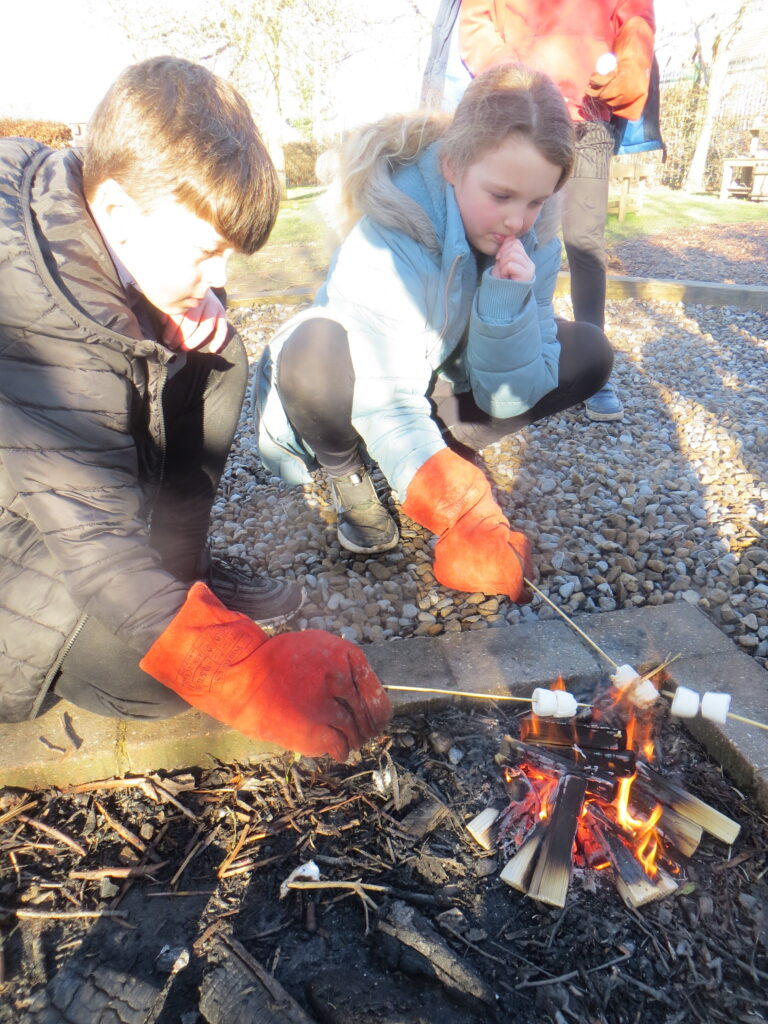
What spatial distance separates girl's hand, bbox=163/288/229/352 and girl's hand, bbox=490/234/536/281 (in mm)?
875

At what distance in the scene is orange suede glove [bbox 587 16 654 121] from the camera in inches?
117

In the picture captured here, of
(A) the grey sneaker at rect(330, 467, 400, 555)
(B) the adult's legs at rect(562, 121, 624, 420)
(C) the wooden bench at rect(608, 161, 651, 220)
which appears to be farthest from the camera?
(C) the wooden bench at rect(608, 161, 651, 220)

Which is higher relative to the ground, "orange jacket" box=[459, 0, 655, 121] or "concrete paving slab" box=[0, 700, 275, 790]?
"orange jacket" box=[459, 0, 655, 121]

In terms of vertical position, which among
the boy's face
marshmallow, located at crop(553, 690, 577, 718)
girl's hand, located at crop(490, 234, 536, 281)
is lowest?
marshmallow, located at crop(553, 690, 577, 718)

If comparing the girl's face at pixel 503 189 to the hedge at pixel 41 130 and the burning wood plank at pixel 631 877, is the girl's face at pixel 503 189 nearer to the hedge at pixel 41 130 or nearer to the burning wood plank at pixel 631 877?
the burning wood plank at pixel 631 877

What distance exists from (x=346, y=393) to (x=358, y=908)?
157 centimetres

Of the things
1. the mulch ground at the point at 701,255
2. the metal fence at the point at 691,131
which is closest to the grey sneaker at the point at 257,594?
the mulch ground at the point at 701,255

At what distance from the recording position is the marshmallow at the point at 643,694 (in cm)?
173

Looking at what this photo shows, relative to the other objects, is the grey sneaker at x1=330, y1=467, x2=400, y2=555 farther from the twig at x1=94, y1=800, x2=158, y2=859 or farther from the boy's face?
the twig at x1=94, y1=800, x2=158, y2=859

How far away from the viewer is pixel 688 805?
5.08 feet

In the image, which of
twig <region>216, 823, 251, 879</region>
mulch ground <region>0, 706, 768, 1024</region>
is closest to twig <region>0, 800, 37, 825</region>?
mulch ground <region>0, 706, 768, 1024</region>

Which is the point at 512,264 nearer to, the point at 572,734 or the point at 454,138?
the point at 454,138

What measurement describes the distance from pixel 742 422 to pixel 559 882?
3.14 m

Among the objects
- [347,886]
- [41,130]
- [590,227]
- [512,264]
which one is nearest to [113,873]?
[347,886]
